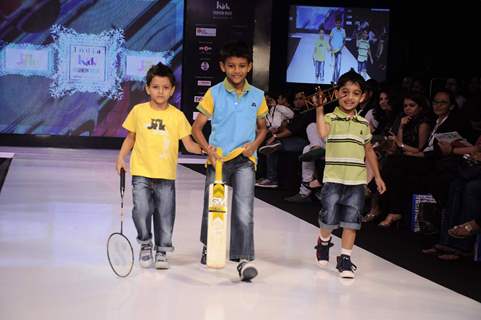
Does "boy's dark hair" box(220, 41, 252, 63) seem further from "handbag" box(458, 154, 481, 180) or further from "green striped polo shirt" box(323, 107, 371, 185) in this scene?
"handbag" box(458, 154, 481, 180)

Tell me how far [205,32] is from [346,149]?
950 cm

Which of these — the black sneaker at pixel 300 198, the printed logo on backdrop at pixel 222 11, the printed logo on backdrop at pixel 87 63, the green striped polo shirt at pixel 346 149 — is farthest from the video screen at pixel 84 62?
the green striped polo shirt at pixel 346 149

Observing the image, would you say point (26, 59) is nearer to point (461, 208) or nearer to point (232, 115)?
point (461, 208)

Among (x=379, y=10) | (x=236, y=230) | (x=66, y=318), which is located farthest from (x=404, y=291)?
(x=379, y=10)

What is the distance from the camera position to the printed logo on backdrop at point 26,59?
13617 mm

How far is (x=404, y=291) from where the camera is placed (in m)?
4.03

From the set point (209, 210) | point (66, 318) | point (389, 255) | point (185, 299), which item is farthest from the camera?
point (389, 255)

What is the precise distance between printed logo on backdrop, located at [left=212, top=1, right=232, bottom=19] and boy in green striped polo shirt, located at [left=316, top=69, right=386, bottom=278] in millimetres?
9389

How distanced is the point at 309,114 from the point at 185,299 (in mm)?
5549

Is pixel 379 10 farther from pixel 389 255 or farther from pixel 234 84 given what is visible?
pixel 234 84

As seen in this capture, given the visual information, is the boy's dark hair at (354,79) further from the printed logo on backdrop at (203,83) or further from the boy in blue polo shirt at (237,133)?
the printed logo on backdrop at (203,83)

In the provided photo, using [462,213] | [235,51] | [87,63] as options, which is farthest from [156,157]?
[87,63]

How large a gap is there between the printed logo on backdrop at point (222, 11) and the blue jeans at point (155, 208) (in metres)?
9.56

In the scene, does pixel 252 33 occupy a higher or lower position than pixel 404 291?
higher
